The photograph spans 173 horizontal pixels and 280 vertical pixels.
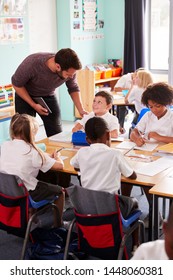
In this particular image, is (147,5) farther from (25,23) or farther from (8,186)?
(8,186)

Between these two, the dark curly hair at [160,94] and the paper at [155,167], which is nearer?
the paper at [155,167]

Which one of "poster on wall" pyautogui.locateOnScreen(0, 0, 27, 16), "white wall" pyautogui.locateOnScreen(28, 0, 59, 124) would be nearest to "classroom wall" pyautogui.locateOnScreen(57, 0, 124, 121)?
"white wall" pyautogui.locateOnScreen(28, 0, 59, 124)

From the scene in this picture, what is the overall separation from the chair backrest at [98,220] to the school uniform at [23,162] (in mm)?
475

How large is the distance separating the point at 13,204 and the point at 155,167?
38.2 inches

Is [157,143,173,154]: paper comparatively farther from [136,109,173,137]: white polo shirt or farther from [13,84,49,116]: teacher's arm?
[13,84,49,116]: teacher's arm

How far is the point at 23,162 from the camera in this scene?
2754mm

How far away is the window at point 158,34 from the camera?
7.50m

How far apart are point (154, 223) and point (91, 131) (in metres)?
0.72

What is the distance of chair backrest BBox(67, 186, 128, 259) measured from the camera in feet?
7.56

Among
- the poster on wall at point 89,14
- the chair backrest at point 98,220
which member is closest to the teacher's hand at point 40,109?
the chair backrest at point 98,220

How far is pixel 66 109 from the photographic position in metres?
7.37

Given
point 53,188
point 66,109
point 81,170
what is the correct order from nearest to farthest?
point 81,170 → point 53,188 → point 66,109

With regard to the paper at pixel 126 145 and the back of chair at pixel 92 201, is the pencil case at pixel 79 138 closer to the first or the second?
the paper at pixel 126 145

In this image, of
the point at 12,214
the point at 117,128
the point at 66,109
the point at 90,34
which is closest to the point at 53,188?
the point at 12,214
